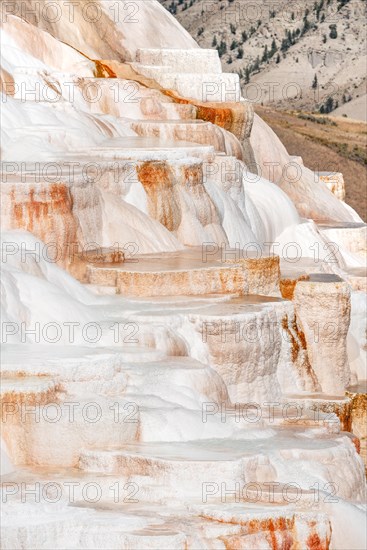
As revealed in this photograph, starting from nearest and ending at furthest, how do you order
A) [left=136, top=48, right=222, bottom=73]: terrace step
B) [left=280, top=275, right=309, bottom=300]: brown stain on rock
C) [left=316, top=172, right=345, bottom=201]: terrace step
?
1. [left=280, top=275, right=309, bottom=300]: brown stain on rock
2. [left=136, top=48, right=222, bottom=73]: terrace step
3. [left=316, top=172, right=345, bottom=201]: terrace step

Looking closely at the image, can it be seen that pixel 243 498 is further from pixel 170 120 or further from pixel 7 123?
pixel 170 120

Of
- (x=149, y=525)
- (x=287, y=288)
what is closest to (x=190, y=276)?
(x=287, y=288)

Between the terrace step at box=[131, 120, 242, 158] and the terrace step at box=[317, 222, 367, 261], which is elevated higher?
the terrace step at box=[131, 120, 242, 158]

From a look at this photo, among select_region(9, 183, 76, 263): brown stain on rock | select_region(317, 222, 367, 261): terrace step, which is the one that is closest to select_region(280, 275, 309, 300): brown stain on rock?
select_region(9, 183, 76, 263): brown stain on rock

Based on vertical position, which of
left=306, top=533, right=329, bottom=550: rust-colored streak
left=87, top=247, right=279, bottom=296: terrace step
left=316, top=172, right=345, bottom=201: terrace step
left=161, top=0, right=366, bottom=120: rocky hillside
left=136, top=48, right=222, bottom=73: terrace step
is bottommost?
left=306, top=533, right=329, bottom=550: rust-colored streak

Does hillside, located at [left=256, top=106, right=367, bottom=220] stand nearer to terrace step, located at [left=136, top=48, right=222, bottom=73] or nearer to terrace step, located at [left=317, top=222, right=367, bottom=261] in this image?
terrace step, located at [left=136, top=48, right=222, bottom=73]

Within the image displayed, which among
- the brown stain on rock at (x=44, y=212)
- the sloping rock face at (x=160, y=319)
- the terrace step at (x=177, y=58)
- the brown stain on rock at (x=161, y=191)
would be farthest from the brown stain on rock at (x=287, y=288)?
the terrace step at (x=177, y=58)
